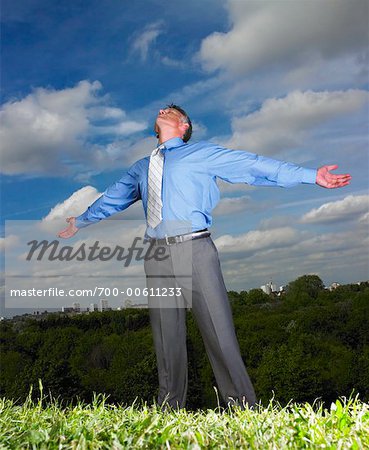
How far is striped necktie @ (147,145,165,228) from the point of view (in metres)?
4.49

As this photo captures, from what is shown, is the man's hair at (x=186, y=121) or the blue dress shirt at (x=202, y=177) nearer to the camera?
the blue dress shirt at (x=202, y=177)

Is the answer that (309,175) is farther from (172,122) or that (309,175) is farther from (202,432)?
(202,432)

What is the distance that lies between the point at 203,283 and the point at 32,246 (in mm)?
2167

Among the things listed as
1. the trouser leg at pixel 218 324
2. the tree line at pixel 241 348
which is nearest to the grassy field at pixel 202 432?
the trouser leg at pixel 218 324

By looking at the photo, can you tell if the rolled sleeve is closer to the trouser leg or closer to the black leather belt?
the black leather belt

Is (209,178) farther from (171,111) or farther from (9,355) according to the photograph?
(9,355)

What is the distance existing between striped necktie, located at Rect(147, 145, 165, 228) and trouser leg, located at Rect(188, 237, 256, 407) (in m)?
0.41

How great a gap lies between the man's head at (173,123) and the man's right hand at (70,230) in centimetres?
117

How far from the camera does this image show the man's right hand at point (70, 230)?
535 cm

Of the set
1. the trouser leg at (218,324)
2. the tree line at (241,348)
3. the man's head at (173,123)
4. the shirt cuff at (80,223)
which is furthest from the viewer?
the tree line at (241,348)

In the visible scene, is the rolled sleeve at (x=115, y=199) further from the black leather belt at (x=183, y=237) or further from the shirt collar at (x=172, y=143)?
the black leather belt at (x=183, y=237)

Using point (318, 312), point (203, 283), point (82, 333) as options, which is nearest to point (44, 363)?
point (82, 333)

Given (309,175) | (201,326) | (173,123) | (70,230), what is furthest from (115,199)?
(309,175)

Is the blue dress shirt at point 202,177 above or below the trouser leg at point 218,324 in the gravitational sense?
above
